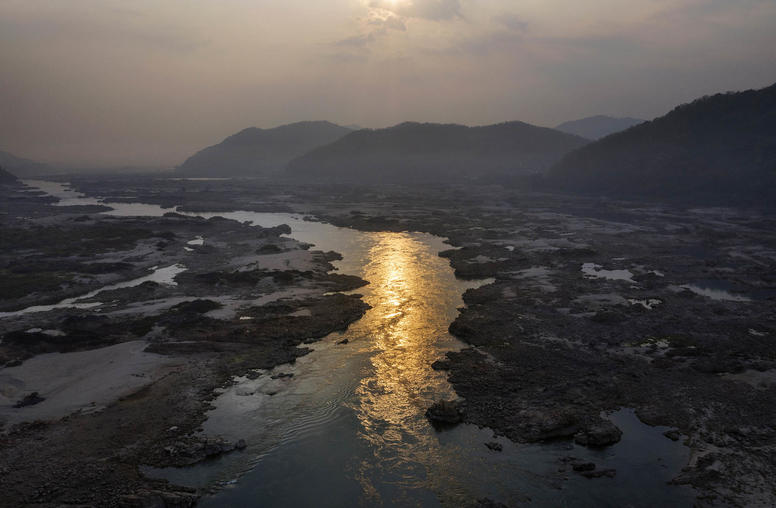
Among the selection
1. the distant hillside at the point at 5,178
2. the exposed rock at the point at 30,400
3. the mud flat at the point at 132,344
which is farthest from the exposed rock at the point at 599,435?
the distant hillside at the point at 5,178

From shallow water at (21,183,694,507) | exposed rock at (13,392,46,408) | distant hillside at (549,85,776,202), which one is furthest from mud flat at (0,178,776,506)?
distant hillside at (549,85,776,202)

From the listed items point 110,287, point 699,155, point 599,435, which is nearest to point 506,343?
point 599,435

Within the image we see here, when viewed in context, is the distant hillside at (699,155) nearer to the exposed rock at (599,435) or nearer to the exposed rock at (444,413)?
the exposed rock at (599,435)

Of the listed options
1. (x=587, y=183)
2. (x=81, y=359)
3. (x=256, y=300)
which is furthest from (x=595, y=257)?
(x=587, y=183)

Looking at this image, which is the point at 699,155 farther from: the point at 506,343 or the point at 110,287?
the point at 110,287

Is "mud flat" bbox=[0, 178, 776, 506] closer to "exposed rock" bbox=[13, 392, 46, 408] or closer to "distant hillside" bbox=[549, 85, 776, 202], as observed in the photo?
"exposed rock" bbox=[13, 392, 46, 408]
